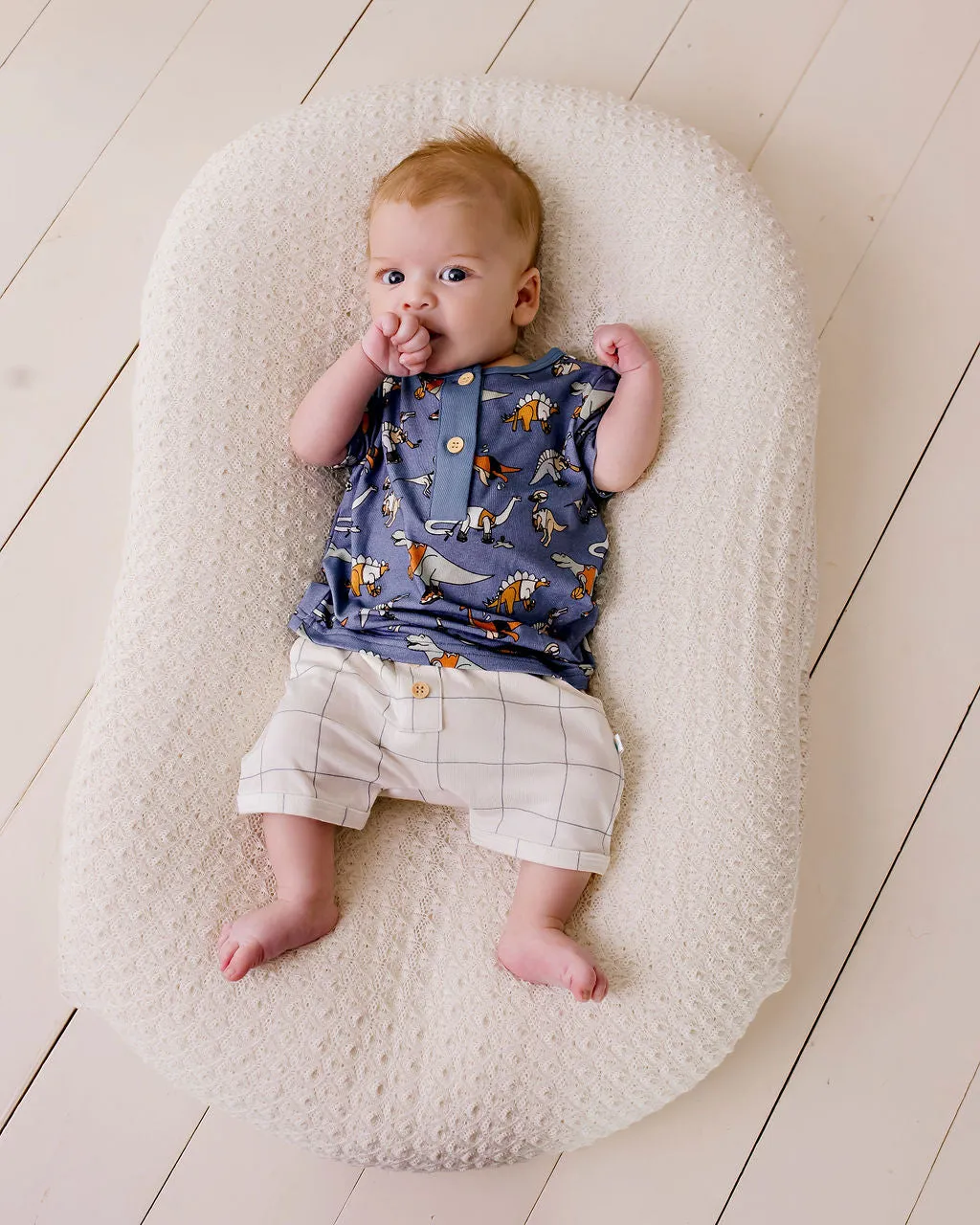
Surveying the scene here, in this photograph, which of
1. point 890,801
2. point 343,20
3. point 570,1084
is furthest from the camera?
point 343,20

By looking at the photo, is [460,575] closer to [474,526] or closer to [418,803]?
[474,526]

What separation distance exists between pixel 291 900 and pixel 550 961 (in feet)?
0.97

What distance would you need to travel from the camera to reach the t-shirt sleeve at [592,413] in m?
1.34

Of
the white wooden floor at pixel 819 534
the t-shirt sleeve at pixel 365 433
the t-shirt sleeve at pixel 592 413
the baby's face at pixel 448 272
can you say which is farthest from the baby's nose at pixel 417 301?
the white wooden floor at pixel 819 534

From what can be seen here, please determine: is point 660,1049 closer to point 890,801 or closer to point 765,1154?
point 765,1154

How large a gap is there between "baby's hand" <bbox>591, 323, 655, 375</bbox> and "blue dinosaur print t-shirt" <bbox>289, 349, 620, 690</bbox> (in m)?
0.03

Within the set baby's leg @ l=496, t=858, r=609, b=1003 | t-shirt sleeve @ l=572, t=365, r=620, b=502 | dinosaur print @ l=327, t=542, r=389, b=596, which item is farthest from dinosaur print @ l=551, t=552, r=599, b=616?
baby's leg @ l=496, t=858, r=609, b=1003

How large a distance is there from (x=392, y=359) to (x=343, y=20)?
0.68m

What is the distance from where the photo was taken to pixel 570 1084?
117 cm

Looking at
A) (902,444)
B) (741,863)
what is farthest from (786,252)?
(741,863)

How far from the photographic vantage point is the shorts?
3.99 ft

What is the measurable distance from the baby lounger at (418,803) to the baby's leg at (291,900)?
3 centimetres

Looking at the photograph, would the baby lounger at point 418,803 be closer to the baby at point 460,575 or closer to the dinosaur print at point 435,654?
the baby at point 460,575

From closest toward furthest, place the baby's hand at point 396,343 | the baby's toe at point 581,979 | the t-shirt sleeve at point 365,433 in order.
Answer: the baby's toe at point 581,979 → the baby's hand at point 396,343 → the t-shirt sleeve at point 365,433
